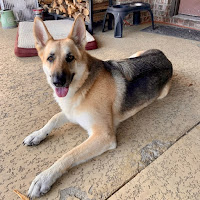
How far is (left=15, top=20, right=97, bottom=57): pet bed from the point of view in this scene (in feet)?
12.1

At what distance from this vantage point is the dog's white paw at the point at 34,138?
1.87 metres

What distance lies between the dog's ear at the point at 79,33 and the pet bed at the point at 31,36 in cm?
207

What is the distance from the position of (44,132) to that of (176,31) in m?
4.34

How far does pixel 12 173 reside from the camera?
1.62 m

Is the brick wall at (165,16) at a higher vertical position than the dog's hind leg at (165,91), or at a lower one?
higher

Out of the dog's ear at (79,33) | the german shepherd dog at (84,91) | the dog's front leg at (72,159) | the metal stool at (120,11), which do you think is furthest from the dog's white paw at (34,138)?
the metal stool at (120,11)

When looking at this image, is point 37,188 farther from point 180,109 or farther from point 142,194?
point 180,109

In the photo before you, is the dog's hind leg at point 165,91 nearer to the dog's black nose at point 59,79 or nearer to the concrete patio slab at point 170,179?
the concrete patio slab at point 170,179

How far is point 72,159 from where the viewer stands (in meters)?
1.59

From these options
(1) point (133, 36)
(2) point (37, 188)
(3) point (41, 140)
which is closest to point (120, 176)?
(2) point (37, 188)

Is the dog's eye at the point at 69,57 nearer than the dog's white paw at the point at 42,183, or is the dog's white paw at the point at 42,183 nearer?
the dog's white paw at the point at 42,183

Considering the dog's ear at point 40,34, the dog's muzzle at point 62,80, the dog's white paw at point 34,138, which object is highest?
the dog's ear at point 40,34

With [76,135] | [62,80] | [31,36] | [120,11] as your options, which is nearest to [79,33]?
[62,80]

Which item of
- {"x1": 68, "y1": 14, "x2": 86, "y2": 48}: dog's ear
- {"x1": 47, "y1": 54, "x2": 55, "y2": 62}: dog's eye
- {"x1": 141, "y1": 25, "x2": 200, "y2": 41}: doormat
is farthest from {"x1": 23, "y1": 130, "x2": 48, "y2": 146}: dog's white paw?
{"x1": 141, "y1": 25, "x2": 200, "y2": 41}: doormat
